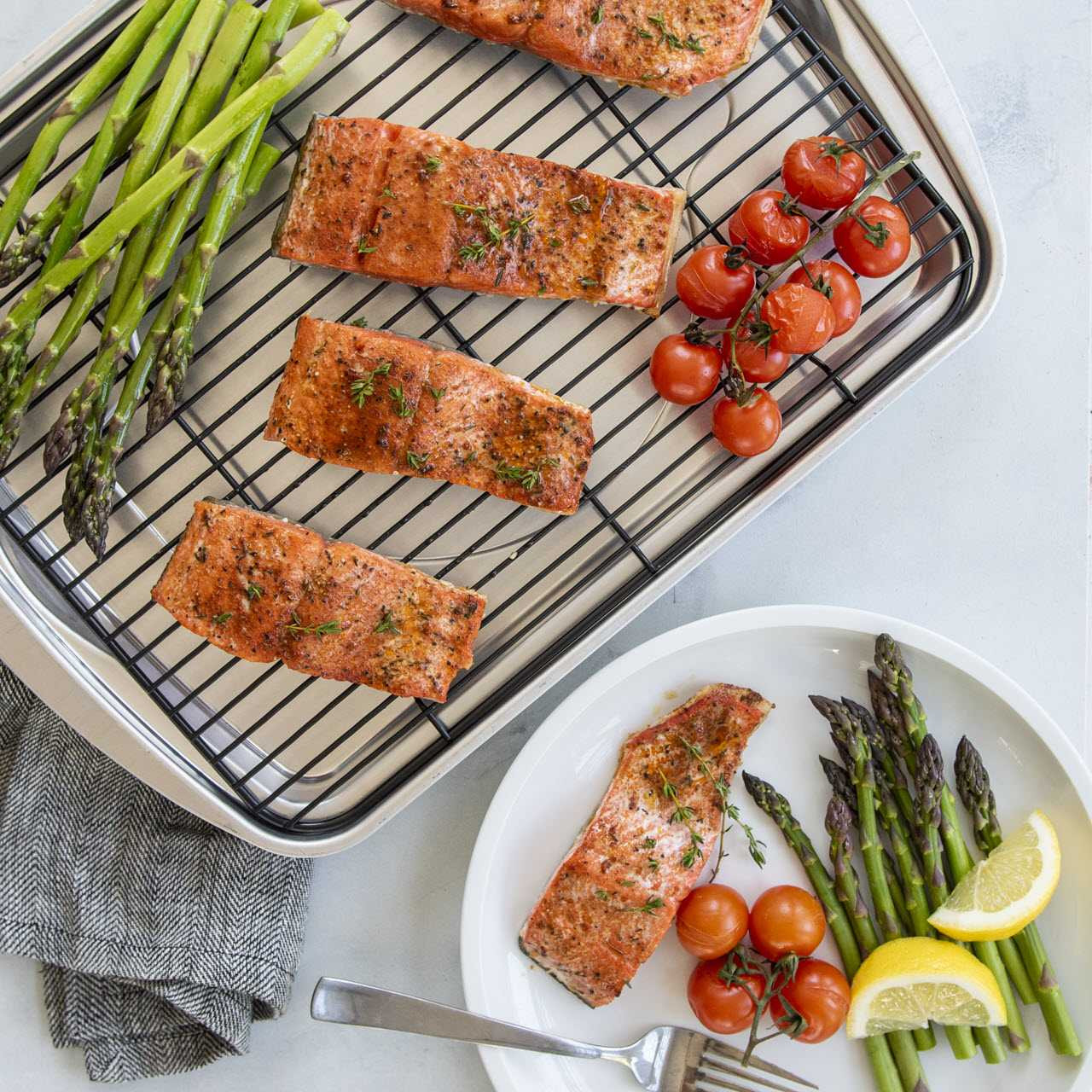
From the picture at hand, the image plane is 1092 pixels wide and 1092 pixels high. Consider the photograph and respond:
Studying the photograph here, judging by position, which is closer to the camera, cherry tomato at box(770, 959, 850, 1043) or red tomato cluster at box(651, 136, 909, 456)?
red tomato cluster at box(651, 136, 909, 456)

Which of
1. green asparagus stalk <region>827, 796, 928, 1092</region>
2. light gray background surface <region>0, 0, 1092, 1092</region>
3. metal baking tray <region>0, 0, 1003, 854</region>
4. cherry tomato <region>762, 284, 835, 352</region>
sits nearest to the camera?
cherry tomato <region>762, 284, 835, 352</region>

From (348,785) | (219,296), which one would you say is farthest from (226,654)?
(219,296)

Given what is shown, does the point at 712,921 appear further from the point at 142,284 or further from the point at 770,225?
the point at 142,284

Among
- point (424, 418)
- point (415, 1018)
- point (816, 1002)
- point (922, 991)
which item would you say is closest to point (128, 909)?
point (415, 1018)

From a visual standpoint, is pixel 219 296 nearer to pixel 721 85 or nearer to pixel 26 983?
pixel 721 85

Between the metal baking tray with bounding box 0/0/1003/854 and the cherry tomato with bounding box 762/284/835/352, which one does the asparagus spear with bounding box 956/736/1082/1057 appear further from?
the cherry tomato with bounding box 762/284/835/352

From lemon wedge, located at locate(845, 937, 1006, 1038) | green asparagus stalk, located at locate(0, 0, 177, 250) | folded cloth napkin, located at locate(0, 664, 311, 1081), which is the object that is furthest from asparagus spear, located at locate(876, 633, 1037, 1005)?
green asparagus stalk, located at locate(0, 0, 177, 250)

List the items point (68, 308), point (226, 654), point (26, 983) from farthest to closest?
point (26, 983)
point (226, 654)
point (68, 308)
